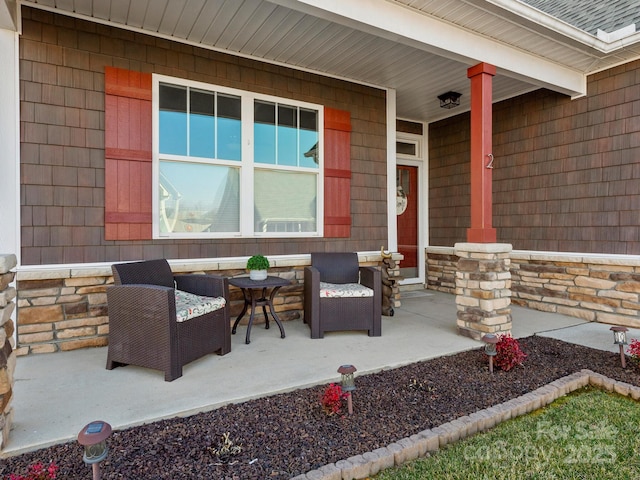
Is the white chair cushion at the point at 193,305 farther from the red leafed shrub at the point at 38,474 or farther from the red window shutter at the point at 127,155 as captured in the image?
the red leafed shrub at the point at 38,474

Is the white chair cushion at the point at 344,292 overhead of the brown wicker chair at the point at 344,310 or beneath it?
overhead

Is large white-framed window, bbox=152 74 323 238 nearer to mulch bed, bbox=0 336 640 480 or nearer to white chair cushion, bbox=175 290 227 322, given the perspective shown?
white chair cushion, bbox=175 290 227 322

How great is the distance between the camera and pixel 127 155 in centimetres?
379

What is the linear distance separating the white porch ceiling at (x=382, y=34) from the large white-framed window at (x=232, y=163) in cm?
53

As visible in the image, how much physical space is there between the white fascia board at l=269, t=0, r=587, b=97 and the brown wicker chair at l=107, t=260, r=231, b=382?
2.45 meters

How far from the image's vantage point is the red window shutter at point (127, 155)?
146 inches

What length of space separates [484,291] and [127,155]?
373cm

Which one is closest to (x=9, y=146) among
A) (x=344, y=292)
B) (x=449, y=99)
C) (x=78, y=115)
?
(x=78, y=115)

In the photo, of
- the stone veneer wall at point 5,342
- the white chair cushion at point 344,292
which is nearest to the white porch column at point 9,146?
the stone veneer wall at point 5,342

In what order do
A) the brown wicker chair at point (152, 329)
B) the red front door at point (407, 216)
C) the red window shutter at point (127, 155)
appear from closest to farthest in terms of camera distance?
the brown wicker chair at point (152, 329) < the red window shutter at point (127, 155) < the red front door at point (407, 216)

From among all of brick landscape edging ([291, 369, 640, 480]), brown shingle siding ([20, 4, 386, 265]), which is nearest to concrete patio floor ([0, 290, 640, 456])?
brick landscape edging ([291, 369, 640, 480])

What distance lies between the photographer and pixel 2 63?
10.8 ft

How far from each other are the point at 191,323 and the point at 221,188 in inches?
71.0

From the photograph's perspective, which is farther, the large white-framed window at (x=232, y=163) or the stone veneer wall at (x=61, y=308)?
the large white-framed window at (x=232, y=163)
